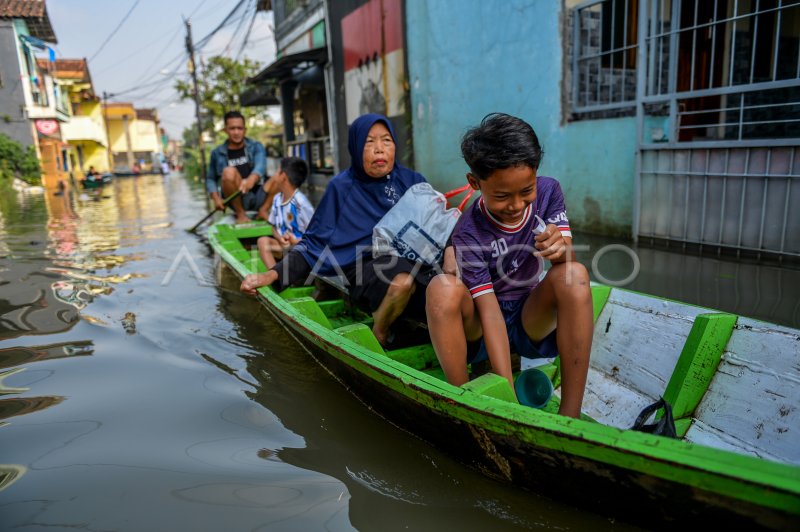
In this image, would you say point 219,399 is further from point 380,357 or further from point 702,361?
point 702,361

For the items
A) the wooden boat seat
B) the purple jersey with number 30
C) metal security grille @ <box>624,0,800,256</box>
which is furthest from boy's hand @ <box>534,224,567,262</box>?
metal security grille @ <box>624,0,800,256</box>

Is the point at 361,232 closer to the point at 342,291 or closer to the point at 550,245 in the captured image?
the point at 342,291

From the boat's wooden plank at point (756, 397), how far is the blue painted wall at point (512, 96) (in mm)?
3730

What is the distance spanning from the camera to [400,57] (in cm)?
935

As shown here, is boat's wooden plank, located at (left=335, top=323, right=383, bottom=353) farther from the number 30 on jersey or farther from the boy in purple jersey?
the number 30 on jersey

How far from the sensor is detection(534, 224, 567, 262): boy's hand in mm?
1837

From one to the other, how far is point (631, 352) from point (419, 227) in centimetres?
115

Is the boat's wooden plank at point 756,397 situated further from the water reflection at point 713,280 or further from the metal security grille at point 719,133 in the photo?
the metal security grille at point 719,133

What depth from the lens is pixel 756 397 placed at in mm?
1938

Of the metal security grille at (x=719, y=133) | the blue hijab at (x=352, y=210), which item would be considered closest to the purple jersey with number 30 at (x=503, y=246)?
the blue hijab at (x=352, y=210)

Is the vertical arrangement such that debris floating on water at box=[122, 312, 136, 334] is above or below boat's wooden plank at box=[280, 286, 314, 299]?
below

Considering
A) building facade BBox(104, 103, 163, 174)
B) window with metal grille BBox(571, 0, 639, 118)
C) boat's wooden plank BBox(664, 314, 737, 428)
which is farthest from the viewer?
building facade BBox(104, 103, 163, 174)

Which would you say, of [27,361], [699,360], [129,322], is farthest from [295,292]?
[699,360]

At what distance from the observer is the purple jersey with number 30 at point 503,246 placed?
2062 mm
